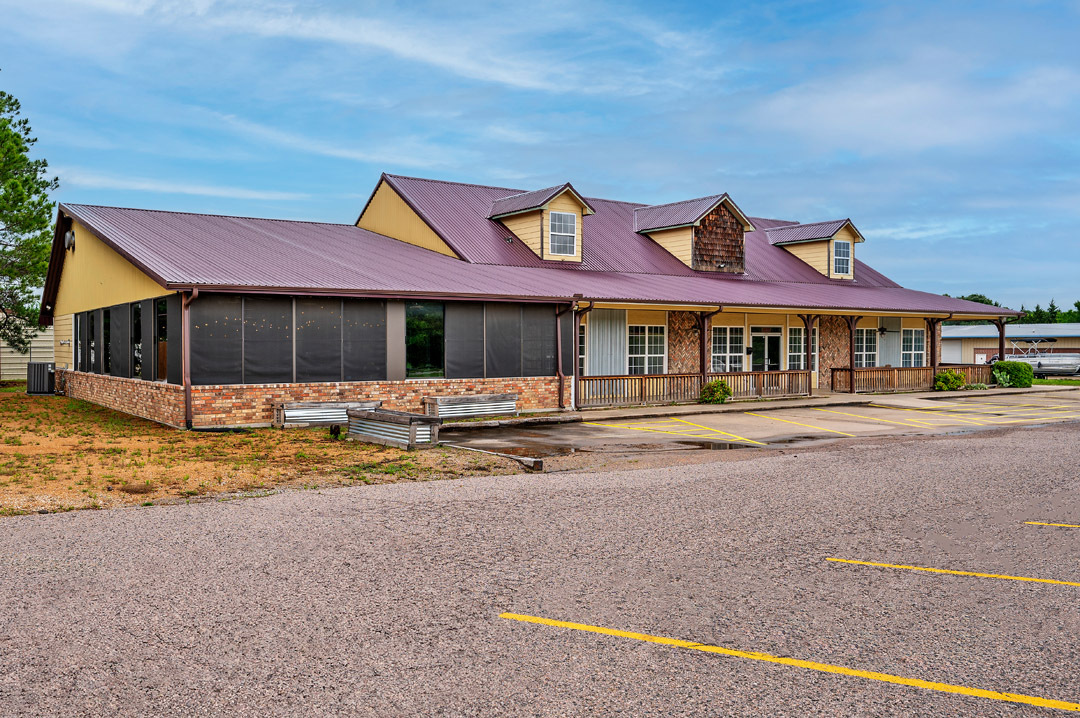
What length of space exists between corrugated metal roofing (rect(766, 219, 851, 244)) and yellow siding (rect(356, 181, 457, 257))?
15466 millimetres

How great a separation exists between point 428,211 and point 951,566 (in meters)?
23.0

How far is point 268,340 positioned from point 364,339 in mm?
2121

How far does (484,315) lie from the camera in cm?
2125

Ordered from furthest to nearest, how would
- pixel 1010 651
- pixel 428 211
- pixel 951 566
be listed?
1. pixel 428 211
2. pixel 951 566
3. pixel 1010 651

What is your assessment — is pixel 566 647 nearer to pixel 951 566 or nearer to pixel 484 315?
pixel 951 566

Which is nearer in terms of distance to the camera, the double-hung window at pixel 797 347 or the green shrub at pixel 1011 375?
the double-hung window at pixel 797 347

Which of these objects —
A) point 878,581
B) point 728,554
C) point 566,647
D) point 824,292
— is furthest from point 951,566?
point 824,292

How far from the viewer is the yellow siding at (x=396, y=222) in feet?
88.9

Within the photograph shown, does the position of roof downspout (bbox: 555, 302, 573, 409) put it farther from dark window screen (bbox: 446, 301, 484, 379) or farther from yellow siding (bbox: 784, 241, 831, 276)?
yellow siding (bbox: 784, 241, 831, 276)

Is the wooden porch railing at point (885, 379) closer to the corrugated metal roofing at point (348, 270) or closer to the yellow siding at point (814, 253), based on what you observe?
the corrugated metal roofing at point (348, 270)

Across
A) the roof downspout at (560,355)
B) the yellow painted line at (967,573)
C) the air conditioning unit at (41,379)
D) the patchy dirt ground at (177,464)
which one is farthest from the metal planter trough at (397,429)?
the air conditioning unit at (41,379)

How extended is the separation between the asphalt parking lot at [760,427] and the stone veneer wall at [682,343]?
11.6 ft

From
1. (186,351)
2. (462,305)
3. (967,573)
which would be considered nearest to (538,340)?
(462,305)

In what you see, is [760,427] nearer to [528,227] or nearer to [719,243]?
[528,227]
